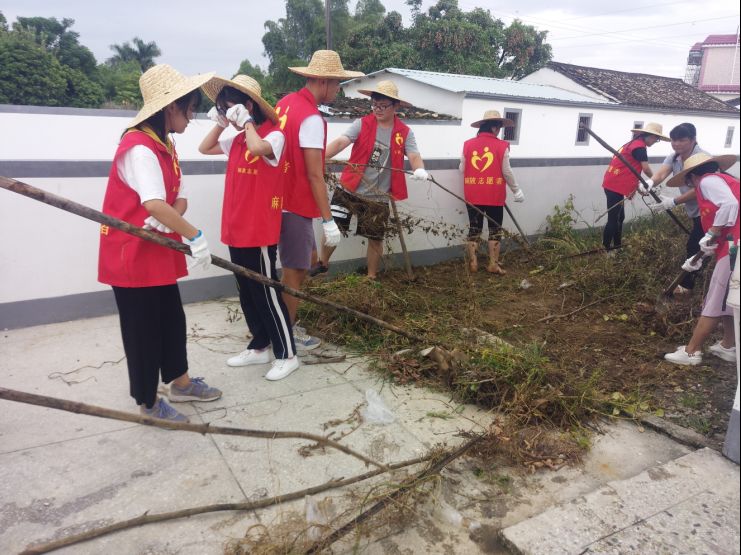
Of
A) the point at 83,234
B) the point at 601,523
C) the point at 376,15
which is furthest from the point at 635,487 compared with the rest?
the point at 376,15

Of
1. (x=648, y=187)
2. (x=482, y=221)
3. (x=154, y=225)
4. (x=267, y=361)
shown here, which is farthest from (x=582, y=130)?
(x=154, y=225)

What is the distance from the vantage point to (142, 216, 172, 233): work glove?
2.56 meters

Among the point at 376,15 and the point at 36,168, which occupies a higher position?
the point at 376,15

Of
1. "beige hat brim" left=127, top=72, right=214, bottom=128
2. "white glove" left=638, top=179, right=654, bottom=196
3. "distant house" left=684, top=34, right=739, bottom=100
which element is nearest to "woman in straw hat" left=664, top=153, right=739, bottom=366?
"distant house" left=684, top=34, right=739, bottom=100

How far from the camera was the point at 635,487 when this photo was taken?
247 centimetres

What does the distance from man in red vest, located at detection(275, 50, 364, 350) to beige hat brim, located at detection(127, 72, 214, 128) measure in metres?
0.80

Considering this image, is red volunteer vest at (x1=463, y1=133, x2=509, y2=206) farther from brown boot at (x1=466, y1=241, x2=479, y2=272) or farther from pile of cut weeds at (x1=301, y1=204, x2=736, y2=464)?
pile of cut weeds at (x1=301, y1=204, x2=736, y2=464)

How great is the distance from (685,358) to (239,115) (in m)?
3.46

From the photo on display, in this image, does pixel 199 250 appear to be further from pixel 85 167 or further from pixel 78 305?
pixel 78 305

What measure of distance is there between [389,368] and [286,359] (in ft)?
2.23

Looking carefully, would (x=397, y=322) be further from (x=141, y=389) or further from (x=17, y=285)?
(x=17, y=285)

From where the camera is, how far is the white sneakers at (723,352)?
3922mm

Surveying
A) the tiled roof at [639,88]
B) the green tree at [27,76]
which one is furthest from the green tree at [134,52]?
the tiled roof at [639,88]

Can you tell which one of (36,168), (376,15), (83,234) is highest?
(376,15)
